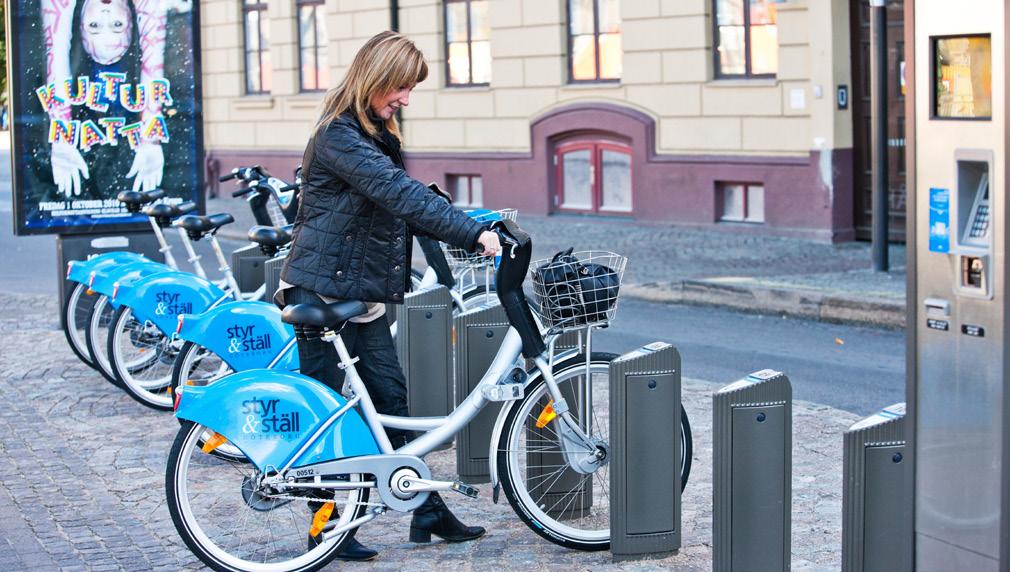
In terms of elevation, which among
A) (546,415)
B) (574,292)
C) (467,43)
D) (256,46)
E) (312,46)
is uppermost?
(256,46)

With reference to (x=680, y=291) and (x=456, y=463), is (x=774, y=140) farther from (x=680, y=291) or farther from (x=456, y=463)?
(x=456, y=463)

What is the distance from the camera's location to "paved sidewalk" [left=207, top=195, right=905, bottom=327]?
11.4 metres

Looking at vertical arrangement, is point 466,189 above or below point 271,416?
above

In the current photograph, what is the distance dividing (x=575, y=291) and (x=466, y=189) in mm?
14888

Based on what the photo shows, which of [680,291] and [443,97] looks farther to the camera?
[443,97]

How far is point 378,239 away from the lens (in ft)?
16.8

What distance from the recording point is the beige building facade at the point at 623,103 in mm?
15219

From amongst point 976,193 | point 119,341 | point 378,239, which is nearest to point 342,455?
point 378,239

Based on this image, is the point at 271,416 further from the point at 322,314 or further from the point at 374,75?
the point at 374,75

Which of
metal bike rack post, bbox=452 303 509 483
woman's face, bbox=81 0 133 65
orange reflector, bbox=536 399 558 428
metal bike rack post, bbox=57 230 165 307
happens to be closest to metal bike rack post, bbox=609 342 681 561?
orange reflector, bbox=536 399 558 428

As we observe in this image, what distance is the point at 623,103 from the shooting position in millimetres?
17219

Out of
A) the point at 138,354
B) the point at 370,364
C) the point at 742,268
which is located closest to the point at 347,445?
the point at 370,364

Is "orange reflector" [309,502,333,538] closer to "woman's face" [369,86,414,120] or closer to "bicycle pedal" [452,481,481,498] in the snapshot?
"bicycle pedal" [452,481,481,498]

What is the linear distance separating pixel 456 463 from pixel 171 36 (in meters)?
5.59
